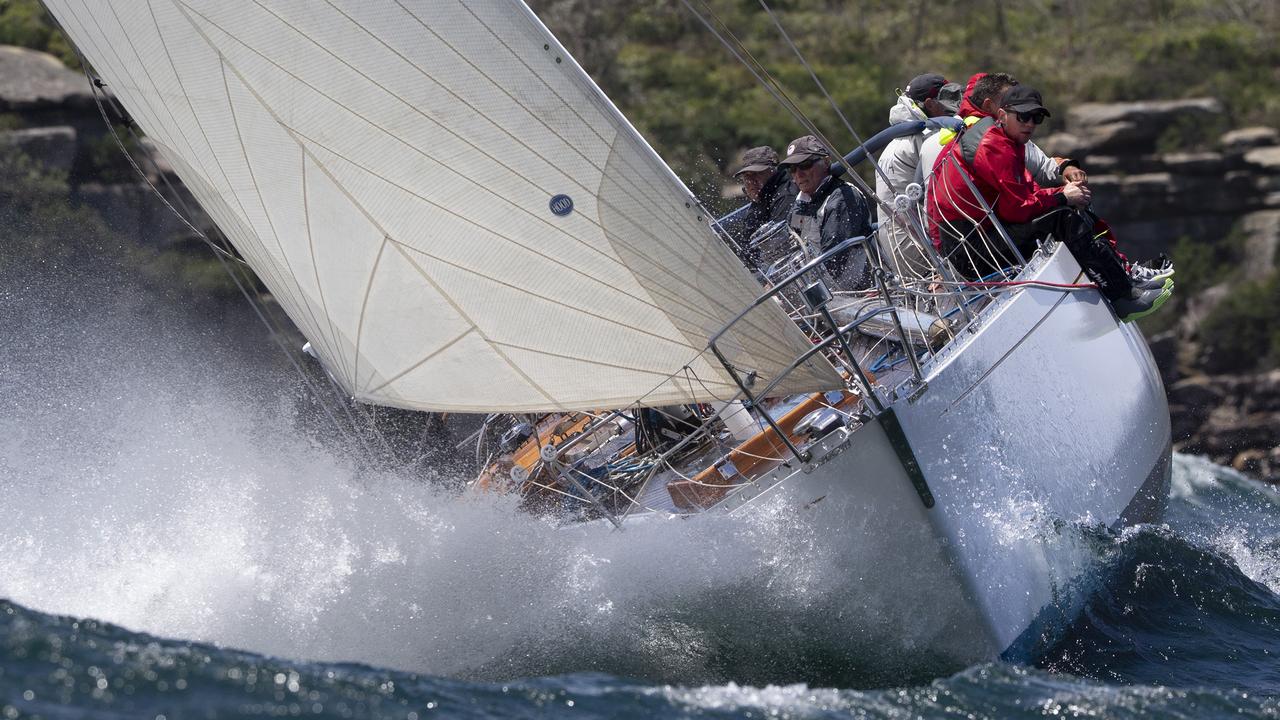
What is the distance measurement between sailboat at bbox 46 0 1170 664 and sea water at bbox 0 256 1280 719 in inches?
9.9

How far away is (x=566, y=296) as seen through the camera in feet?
18.3

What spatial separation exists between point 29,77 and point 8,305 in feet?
10.8

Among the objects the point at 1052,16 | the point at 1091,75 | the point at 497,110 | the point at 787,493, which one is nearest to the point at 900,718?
the point at 787,493

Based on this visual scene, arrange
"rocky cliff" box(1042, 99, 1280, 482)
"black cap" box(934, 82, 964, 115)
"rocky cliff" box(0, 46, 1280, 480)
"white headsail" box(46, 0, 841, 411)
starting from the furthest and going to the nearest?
"rocky cliff" box(1042, 99, 1280, 482), "rocky cliff" box(0, 46, 1280, 480), "black cap" box(934, 82, 964, 115), "white headsail" box(46, 0, 841, 411)

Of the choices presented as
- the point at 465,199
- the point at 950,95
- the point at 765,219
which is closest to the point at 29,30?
the point at 765,219

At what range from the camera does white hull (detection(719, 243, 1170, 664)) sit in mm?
5363

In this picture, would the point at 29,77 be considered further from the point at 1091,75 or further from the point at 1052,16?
the point at 1052,16

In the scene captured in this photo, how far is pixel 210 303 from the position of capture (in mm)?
16578

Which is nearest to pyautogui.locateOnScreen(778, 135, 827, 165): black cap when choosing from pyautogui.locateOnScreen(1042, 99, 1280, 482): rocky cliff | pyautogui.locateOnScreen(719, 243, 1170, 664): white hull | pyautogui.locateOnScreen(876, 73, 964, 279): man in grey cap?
pyautogui.locateOnScreen(876, 73, 964, 279): man in grey cap

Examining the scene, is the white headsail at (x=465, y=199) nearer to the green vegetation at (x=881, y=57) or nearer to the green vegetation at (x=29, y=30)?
the green vegetation at (x=881, y=57)

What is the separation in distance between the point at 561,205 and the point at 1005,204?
7.22 feet

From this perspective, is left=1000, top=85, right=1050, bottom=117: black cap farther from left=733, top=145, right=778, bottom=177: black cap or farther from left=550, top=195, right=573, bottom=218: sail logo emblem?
left=550, top=195, right=573, bottom=218: sail logo emblem

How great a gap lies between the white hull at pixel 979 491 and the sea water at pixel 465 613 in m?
0.13

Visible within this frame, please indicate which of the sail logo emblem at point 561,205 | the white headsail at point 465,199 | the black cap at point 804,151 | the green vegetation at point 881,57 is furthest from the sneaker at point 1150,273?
the green vegetation at point 881,57
